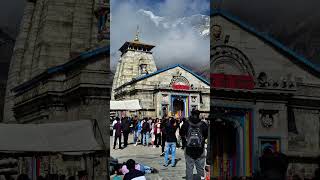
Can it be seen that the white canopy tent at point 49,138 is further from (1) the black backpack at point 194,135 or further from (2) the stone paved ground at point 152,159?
(1) the black backpack at point 194,135

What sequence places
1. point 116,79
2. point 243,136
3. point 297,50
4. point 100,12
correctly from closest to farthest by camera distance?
point 116,79 → point 243,136 → point 100,12 → point 297,50

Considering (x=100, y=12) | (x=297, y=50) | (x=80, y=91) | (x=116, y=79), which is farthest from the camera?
(x=297, y=50)

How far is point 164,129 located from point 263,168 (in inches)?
204

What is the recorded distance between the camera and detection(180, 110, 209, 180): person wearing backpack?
7883 millimetres

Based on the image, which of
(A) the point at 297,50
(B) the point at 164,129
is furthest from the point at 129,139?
(A) the point at 297,50

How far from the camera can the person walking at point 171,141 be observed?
825 cm

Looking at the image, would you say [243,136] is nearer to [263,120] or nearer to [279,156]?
[263,120]

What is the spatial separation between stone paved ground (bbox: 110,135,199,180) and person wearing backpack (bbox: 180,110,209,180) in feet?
1.29

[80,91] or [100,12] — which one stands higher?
[100,12]

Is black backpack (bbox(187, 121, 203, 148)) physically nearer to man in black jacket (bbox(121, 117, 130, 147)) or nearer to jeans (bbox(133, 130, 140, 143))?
jeans (bbox(133, 130, 140, 143))

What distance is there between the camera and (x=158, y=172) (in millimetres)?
8188

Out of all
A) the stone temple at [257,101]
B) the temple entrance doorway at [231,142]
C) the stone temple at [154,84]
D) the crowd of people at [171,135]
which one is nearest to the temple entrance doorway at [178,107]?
the stone temple at [154,84]

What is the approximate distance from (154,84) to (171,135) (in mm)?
970

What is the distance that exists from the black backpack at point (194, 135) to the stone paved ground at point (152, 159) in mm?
701
